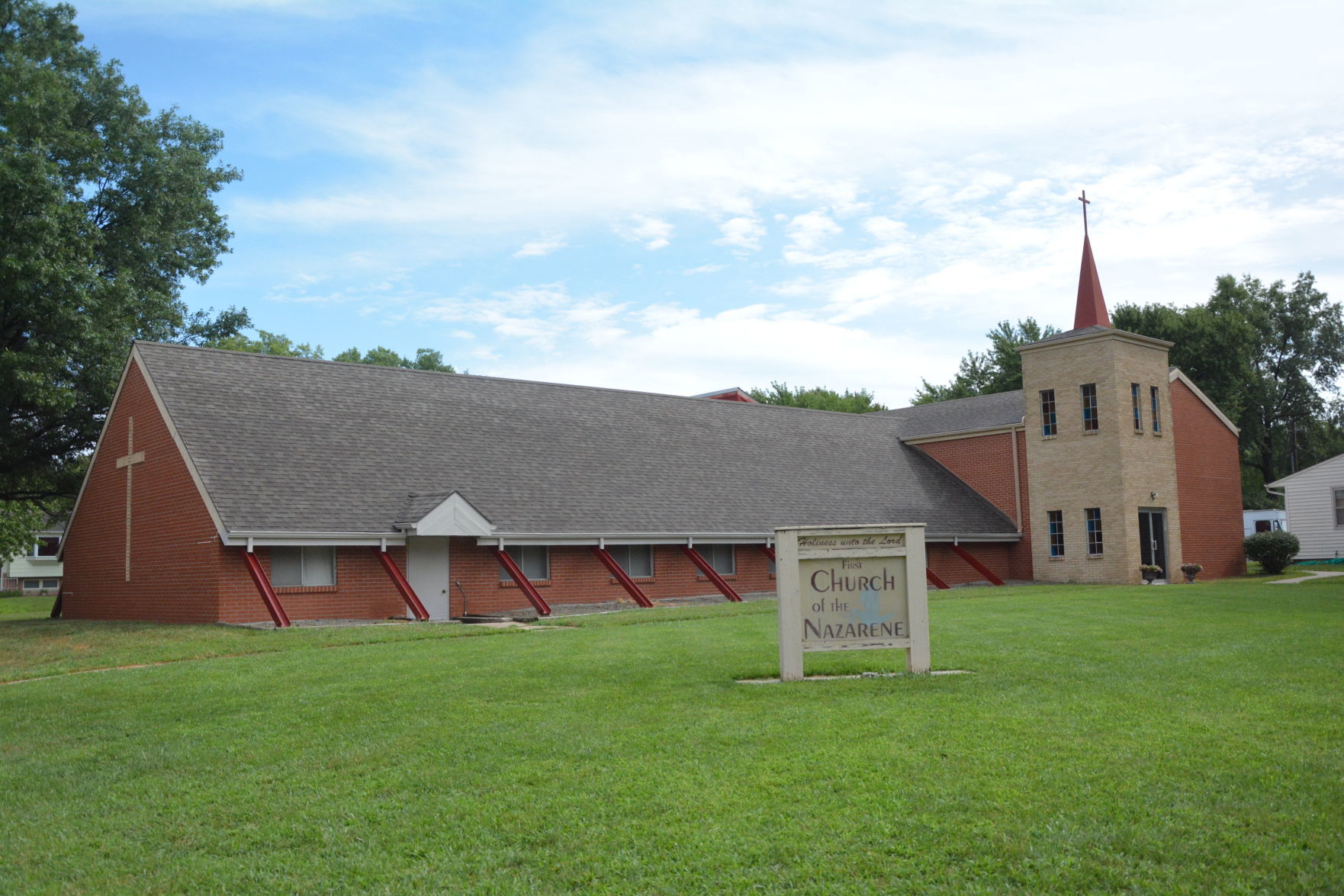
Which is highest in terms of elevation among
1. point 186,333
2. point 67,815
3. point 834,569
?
point 186,333

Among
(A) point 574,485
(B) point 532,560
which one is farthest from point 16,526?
(B) point 532,560

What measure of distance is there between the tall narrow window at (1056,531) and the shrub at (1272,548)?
25.0 feet

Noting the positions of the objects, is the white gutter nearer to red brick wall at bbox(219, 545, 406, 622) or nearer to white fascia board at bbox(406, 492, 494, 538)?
red brick wall at bbox(219, 545, 406, 622)

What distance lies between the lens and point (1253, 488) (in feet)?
231

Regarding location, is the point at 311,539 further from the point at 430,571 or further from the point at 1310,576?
the point at 1310,576

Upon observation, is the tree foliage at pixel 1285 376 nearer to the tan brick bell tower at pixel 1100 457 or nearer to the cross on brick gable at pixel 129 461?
the tan brick bell tower at pixel 1100 457

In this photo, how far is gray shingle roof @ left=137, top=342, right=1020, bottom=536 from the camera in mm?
24812

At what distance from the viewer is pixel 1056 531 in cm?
3622

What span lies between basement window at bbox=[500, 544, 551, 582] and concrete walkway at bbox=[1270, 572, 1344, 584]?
1889 cm

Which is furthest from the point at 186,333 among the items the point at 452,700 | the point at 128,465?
the point at 452,700

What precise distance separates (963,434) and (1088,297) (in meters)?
6.24

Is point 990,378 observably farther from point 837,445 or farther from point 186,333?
point 186,333

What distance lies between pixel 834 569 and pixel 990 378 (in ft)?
194

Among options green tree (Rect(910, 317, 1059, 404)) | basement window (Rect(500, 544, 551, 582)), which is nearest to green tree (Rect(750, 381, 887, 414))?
green tree (Rect(910, 317, 1059, 404))
